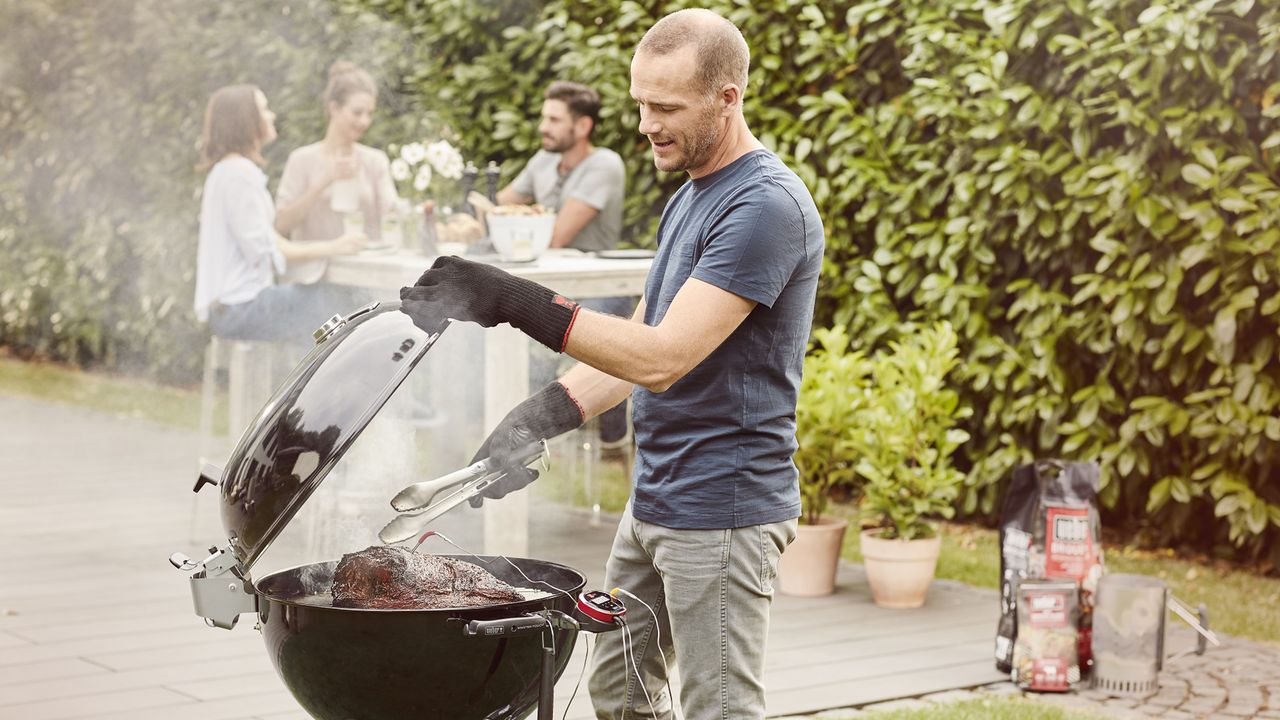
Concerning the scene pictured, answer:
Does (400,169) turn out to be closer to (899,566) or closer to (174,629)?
(174,629)

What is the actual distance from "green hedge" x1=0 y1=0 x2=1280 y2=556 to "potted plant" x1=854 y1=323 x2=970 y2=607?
636 mm

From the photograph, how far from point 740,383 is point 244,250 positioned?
359 cm

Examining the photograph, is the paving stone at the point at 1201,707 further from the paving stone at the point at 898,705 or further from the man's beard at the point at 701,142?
the man's beard at the point at 701,142

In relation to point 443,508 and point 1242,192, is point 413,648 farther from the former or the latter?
point 1242,192

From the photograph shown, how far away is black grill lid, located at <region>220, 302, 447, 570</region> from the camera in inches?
94.6

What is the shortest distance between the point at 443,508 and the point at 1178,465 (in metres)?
3.71

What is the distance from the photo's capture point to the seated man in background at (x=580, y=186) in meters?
6.39

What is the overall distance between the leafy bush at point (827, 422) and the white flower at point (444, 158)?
70.7 inches

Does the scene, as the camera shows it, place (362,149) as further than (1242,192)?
Yes

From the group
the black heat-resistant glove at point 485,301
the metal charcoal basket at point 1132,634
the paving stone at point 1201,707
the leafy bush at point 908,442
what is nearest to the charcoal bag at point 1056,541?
the metal charcoal basket at point 1132,634

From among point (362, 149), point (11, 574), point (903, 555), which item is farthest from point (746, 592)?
point (362, 149)

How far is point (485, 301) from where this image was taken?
7.63ft

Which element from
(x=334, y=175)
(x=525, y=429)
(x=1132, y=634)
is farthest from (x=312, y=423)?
(x=334, y=175)

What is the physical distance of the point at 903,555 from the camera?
501cm
